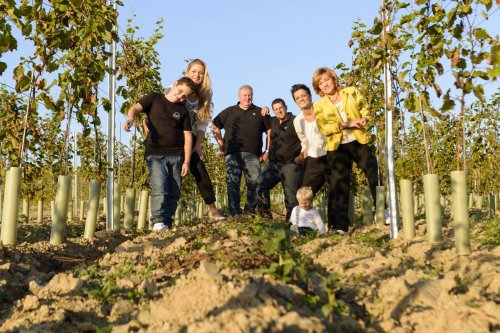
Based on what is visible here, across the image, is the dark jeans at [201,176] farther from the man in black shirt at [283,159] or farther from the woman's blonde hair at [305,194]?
the woman's blonde hair at [305,194]

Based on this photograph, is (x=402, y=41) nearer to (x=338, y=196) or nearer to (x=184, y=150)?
(x=338, y=196)

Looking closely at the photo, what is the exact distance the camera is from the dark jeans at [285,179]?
23.5 feet

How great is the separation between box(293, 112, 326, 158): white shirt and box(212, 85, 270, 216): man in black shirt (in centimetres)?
97

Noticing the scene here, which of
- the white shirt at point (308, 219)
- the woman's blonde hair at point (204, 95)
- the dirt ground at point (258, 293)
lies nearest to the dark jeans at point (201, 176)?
the woman's blonde hair at point (204, 95)

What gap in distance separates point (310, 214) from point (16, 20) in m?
3.61

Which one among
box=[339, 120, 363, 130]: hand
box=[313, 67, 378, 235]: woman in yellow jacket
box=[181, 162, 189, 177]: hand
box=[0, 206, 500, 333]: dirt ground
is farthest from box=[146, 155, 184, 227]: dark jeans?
box=[0, 206, 500, 333]: dirt ground

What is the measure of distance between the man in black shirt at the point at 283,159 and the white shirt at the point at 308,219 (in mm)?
947

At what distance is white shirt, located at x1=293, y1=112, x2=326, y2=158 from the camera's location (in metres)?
6.53

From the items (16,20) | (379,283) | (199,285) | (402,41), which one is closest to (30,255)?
(16,20)

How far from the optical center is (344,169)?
6.12 m

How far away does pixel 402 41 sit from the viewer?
210 inches

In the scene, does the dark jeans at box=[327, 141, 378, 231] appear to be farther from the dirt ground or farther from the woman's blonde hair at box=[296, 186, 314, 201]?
the dirt ground

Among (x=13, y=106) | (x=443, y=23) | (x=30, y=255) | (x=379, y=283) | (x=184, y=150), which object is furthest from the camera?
(x=13, y=106)

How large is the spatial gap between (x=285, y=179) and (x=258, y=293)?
15.6ft
